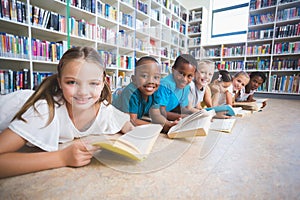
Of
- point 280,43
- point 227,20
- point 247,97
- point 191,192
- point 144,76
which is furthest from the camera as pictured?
point 280,43

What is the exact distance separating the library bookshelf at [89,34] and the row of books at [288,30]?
114 inches

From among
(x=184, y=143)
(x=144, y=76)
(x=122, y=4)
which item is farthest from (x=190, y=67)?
(x=122, y=4)

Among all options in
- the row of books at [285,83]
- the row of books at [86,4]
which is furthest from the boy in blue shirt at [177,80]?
the row of books at [285,83]

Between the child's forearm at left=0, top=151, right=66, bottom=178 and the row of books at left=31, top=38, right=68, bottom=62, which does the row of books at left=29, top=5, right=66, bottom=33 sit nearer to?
the row of books at left=31, top=38, right=68, bottom=62

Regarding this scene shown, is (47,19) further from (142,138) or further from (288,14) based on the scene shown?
(288,14)

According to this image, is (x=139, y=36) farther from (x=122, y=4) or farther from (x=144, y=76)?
(x=122, y=4)

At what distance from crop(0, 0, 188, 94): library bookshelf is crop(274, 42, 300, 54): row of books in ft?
9.43

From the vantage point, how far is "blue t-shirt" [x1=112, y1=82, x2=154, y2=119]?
1.50 ft

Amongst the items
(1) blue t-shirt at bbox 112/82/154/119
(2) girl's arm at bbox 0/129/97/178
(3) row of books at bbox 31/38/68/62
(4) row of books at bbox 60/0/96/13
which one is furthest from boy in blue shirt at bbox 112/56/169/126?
(4) row of books at bbox 60/0/96/13

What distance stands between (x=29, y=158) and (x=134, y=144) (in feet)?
0.79

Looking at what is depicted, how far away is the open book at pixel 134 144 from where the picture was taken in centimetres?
38

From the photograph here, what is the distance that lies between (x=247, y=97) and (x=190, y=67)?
1.69 metres

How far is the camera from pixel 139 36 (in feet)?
1.70

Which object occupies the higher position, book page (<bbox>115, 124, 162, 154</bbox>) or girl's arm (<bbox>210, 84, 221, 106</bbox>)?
girl's arm (<bbox>210, 84, 221, 106</bbox>)
